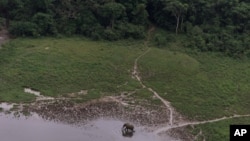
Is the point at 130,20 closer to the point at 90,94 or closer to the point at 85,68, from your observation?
the point at 85,68

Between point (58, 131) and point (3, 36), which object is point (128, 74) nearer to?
point (58, 131)

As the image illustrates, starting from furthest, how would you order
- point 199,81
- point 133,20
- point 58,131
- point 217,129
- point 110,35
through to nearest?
point 133,20
point 110,35
point 199,81
point 217,129
point 58,131

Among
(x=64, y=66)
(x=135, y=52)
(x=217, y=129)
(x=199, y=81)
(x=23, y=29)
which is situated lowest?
(x=217, y=129)

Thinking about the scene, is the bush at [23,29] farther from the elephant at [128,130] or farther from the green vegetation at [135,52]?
the elephant at [128,130]

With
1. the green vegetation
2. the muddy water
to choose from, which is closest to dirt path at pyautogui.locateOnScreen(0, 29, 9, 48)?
the green vegetation

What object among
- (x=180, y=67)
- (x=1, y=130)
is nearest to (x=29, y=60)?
(x=1, y=130)

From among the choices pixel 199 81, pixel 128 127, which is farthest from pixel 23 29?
pixel 199 81

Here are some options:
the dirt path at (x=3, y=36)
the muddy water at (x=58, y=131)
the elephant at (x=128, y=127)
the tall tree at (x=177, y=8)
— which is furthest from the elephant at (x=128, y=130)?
the tall tree at (x=177, y=8)
